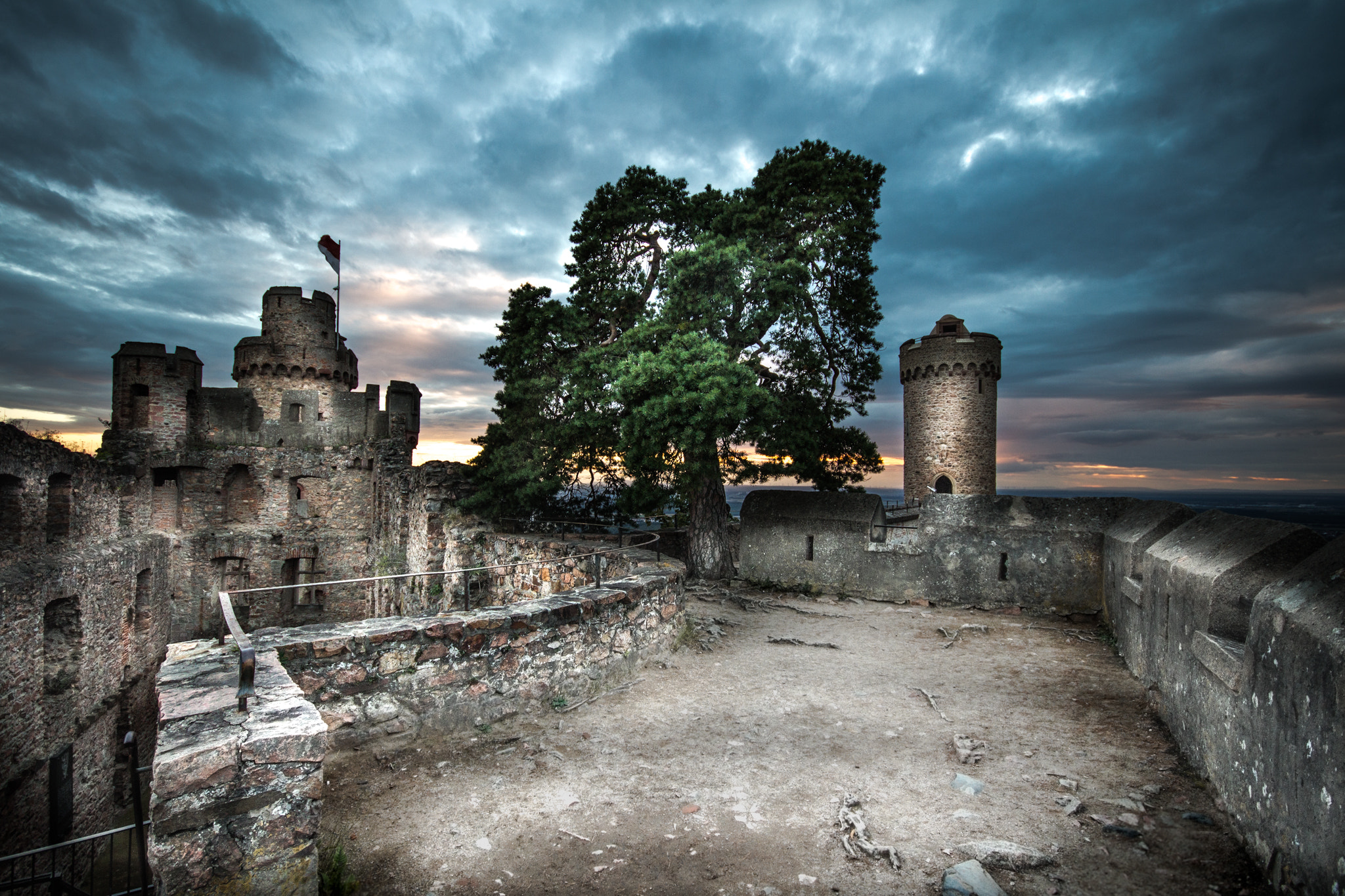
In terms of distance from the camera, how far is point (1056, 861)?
3.63m

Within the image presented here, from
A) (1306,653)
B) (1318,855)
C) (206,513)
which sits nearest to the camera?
→ (1318,855)

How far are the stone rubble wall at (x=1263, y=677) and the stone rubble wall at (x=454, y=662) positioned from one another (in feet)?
16.7

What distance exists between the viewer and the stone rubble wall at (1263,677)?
2.92m

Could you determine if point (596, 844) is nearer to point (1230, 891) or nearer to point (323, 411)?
point (1230, 891)

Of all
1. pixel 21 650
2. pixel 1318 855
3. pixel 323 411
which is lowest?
pixel 21 650

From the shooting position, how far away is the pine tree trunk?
14445mm

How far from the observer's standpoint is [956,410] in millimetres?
28156

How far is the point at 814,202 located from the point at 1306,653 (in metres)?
12.7

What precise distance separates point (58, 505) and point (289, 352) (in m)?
13.9

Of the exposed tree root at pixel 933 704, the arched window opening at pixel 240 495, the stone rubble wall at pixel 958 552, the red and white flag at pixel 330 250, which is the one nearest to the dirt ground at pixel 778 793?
the exposed tree root at pixel 933 704

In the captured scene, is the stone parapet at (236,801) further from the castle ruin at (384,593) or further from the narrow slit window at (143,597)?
the narrow slit window at (143,597)

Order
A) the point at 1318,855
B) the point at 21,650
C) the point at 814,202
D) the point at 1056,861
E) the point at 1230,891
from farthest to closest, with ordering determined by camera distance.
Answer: the point at 814,202
the point at 21,650
the point at 1056,861
the point at 1230,891
the point at 1318,855

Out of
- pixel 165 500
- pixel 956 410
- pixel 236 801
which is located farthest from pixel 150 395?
pixel 956 410

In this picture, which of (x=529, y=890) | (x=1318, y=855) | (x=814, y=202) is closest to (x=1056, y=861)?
(x=1318, y=855)
